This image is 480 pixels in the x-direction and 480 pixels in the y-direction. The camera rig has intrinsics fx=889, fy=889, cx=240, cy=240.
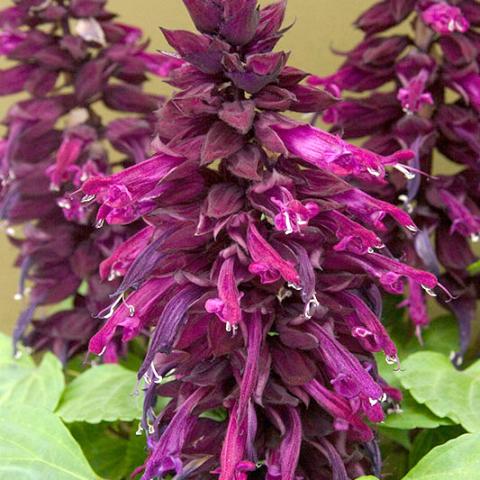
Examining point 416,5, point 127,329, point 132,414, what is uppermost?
point 416,5

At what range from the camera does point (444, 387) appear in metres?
0.73

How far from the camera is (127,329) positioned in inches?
22.5

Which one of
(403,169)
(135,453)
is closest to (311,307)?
(403,169)

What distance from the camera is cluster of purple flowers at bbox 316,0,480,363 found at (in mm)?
831

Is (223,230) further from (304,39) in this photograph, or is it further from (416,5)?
(304,39)

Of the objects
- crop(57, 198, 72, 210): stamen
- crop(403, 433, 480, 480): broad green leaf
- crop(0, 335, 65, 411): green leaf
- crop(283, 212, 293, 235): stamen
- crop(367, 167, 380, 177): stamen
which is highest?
crop(367, 167, 380, 177): stamen

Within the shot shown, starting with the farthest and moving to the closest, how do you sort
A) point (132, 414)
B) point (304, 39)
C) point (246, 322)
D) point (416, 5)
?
1. point (304, 39)
2. point (416, 5)
3. point (132, 414)
4. point (246, 322)

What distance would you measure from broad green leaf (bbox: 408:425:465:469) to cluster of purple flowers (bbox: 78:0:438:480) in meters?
0.23

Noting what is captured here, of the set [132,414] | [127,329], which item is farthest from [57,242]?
[127,329]

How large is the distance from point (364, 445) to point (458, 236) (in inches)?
12.9

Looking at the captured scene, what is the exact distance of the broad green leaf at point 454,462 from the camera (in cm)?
55

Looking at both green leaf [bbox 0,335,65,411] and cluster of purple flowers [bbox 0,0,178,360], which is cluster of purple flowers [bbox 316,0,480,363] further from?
green leaf [bbox 0,335,65,411]

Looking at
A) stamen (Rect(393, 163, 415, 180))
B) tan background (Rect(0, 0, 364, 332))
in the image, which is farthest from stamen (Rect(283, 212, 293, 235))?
tan background (Rect(0, 0, 364, 332))

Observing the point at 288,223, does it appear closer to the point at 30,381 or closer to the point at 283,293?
the point at 283,293
